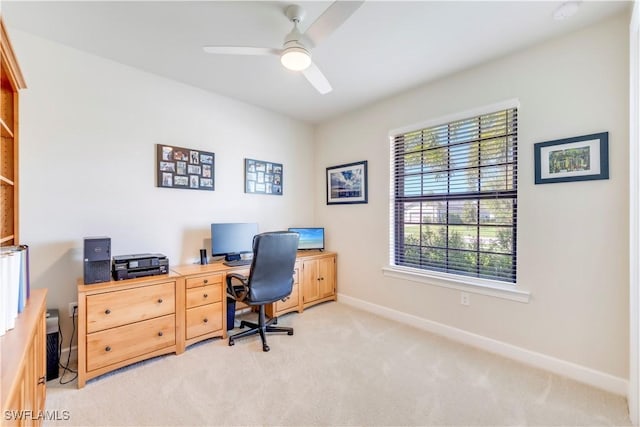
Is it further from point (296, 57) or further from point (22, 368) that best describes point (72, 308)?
point (296, 57)

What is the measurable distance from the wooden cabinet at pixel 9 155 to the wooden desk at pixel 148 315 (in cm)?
56

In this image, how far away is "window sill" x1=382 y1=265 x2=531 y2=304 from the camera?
7.67ft

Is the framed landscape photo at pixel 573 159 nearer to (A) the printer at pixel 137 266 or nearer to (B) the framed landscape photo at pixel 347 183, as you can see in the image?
(B) the framed landscape photo at pixel 347 183

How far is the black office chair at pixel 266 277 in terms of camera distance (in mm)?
2447

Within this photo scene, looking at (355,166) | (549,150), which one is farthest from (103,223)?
(549,150)

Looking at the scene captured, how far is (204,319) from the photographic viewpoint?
254 cm

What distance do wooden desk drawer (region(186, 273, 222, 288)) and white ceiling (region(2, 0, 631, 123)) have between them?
6.34 ft

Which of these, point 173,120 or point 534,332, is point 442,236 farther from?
point 173,120

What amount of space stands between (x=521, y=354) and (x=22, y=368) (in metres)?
3.06

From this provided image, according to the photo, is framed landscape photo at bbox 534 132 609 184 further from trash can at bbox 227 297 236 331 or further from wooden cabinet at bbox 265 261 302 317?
trash can at bbox 227 297 236 331

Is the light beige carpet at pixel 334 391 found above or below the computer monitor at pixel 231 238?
below

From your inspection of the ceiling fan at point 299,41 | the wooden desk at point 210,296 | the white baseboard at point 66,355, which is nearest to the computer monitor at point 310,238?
the wooden desk at point 210,296

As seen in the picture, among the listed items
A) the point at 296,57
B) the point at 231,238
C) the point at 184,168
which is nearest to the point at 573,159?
the point at 296,57

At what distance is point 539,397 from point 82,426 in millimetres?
2803
